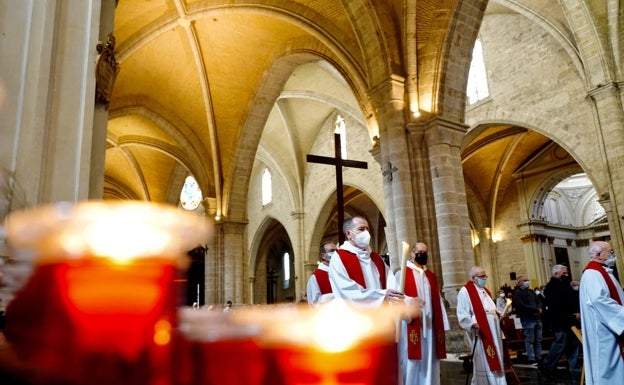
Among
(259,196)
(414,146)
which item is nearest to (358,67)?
(414,146)

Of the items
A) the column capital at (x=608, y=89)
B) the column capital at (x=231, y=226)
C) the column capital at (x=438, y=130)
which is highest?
the column capital at (x=608, y=89)

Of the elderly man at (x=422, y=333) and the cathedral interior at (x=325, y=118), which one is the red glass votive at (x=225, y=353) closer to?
the cathedral interior at (x=325, y=118)

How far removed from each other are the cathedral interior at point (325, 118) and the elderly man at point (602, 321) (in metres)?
3.89

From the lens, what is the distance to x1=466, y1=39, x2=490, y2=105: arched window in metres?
18.3

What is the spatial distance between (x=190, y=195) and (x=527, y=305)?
1897cm

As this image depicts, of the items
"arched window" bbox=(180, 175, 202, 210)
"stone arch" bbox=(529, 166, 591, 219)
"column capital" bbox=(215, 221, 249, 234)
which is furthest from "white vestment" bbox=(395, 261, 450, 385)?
"arched window" bbox=(180, 175, 202, 210)

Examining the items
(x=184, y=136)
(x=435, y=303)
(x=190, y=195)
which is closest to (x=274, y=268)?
(x=190, y=195)

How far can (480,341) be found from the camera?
5762mm

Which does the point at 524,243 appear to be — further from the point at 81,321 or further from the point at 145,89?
the point at 81,321

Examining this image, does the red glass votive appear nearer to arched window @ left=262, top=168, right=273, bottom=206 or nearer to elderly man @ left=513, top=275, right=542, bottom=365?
elderly man @ left=513, top=275, right=542, bottom=365

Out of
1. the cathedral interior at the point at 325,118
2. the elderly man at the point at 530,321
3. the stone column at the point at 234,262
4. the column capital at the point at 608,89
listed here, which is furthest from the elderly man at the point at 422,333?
the stone column at the point at 234,262

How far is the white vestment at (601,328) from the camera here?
173 inches

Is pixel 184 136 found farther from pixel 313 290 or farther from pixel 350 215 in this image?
pixel 350 215

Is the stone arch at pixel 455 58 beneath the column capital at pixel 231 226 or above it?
above
